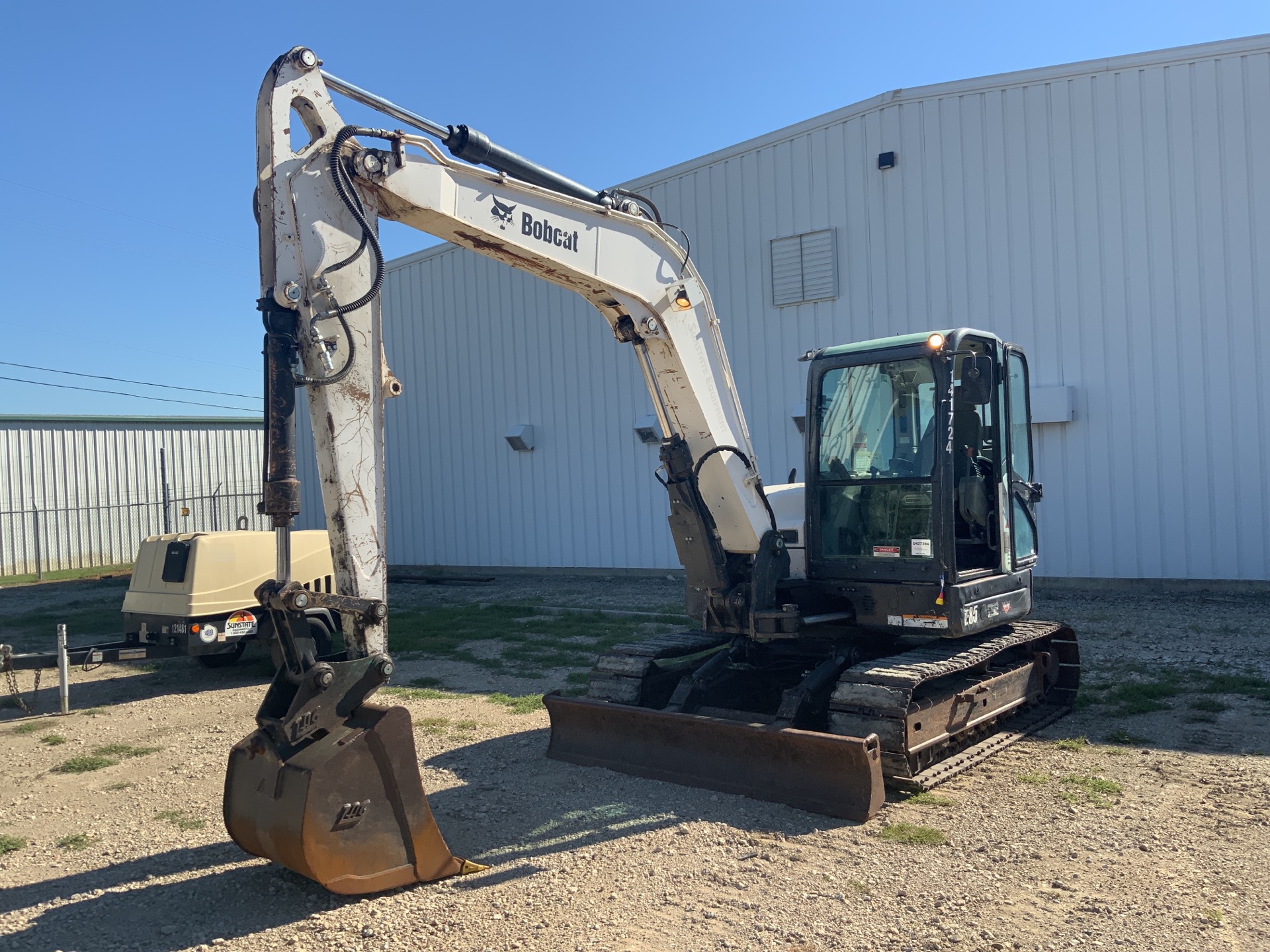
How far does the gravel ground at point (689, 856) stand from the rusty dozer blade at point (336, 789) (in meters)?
0.19

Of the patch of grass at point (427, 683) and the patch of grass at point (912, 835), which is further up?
the patch of grass at point (427, 683)

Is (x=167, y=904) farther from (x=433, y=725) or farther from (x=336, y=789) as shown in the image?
(x=433, y=725)

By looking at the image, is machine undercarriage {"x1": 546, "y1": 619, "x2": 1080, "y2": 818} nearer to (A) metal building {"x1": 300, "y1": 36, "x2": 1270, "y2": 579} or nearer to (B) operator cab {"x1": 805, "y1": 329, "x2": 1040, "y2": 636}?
(B) operator cab {"x1": 805, "y1": 329, "x2": 1040, "y2": 636}

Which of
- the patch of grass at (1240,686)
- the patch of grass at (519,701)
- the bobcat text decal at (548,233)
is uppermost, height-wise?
the bobcat text decal at (548,233)

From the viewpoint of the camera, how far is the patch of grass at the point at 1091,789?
5.72m

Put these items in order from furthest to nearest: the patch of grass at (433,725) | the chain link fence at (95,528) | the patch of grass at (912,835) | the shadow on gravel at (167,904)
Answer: the chain link fence at (95,528)
the patch of grass at (433,725)
the patch of grass at (912,835)
the shadow on gravel at (167,904)

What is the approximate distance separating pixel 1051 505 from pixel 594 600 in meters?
6.60

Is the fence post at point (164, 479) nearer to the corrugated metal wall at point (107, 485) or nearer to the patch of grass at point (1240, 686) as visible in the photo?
the corrugated metal wall at point (107, 485)

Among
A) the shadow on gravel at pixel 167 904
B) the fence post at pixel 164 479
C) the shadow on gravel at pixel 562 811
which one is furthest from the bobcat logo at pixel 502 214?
the fence post at pixel 164 479

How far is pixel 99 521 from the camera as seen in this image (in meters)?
27.0

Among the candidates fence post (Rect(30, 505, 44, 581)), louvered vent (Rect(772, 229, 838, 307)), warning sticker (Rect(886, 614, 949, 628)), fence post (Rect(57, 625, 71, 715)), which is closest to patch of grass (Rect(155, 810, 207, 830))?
fence post (Rect(57, 625, 71, 715))

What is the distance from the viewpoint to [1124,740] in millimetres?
6867

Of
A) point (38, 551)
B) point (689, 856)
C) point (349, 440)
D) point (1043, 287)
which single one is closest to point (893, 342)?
point (689, 856)

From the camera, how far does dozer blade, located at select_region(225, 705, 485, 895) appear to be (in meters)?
4.38
